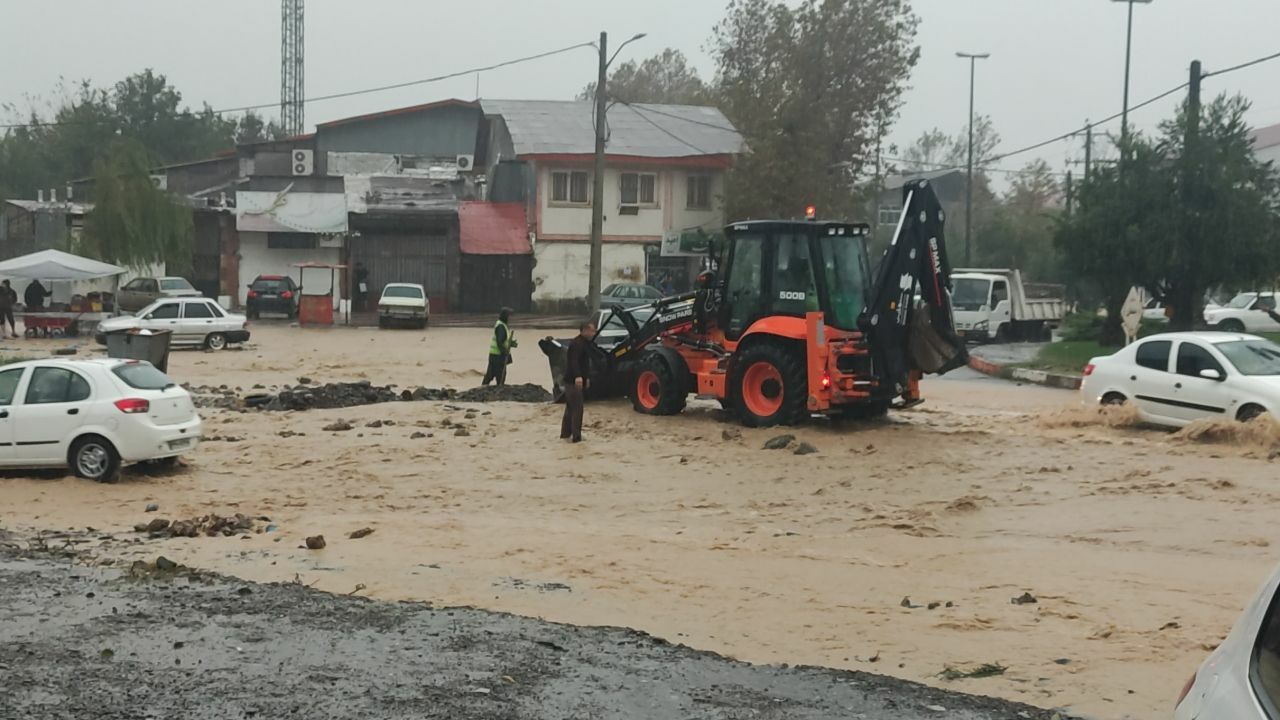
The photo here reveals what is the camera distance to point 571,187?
5047 cm

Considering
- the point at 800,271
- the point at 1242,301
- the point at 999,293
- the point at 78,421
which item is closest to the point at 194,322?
the point at 78,421

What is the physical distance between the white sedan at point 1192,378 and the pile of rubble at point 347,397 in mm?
9201

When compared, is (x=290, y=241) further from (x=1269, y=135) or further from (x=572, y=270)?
(x=1269, y=135)

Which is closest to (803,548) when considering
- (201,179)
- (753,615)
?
(753,615)

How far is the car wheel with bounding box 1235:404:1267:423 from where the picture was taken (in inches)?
657

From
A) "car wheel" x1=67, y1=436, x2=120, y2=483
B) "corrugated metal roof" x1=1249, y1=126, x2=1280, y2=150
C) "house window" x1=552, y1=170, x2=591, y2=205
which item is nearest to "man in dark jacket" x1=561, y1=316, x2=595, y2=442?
"car wheel" x1=67, y1=436, x2=120, y2=483

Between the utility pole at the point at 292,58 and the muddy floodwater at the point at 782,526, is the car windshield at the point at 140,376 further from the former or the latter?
the utility pole at the point at 292,58

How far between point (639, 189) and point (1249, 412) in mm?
35745

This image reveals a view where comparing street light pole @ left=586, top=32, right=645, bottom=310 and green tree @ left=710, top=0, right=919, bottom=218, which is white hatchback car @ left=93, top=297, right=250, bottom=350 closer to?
street light pole @ left=586, top=32, right=645, bottom=310

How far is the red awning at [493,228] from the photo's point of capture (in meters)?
49.6

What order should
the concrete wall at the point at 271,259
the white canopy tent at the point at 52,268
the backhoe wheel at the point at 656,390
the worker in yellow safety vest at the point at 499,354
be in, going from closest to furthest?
1. the backhoe wheel at the point at 656,390
2. the worker in yellow safety vest at the point at 499,354
3. the white canopy tent at the point at 52,268
4. the concrete wall at the point at 271,259

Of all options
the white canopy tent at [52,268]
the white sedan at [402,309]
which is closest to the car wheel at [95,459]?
the white canopy tent at [52,268]

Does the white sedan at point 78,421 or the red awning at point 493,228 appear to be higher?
the red awning at point 493,228

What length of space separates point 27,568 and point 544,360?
2269 centimetres
